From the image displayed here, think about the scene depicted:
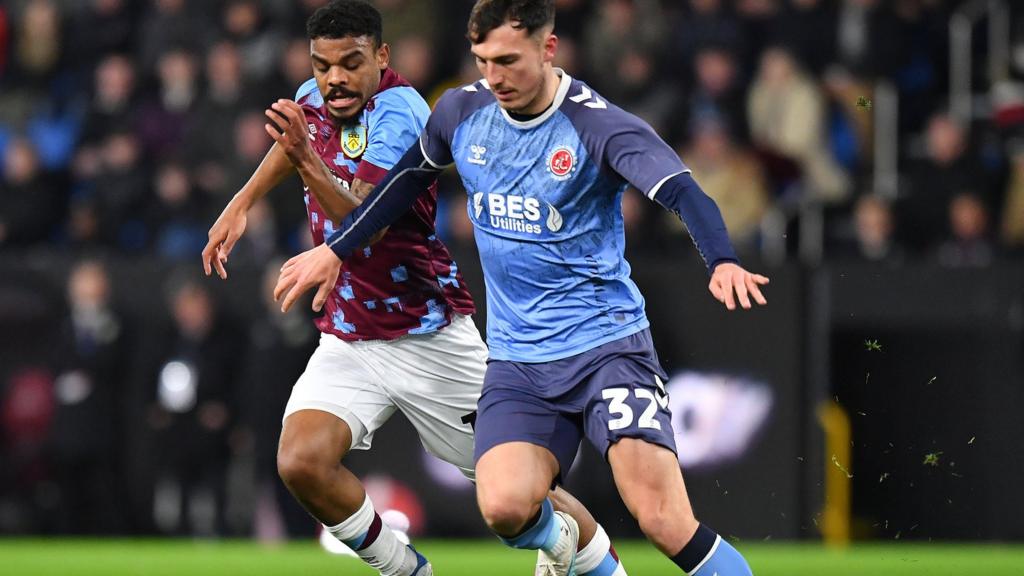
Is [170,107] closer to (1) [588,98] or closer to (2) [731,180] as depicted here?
(2) [731,180]

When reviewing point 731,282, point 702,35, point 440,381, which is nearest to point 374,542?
point 440,381

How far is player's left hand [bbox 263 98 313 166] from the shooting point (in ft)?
21.5

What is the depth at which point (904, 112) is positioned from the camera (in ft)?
45.3

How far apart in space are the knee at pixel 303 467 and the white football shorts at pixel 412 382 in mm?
268

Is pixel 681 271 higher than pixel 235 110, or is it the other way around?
pixel 235 110

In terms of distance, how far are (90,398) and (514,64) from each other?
6.84m

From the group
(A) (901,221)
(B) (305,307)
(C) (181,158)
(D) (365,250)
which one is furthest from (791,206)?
(D) (365,250)

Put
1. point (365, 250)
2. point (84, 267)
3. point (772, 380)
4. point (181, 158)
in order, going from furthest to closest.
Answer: point (181, 158), point (84, 267), point (772, 380), point (365, 250)

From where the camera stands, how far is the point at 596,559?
7.10 m

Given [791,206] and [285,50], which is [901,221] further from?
[285,50]

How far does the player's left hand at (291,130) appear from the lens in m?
6.55

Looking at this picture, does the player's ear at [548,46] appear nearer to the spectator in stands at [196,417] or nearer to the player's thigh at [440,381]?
the player's thigh at [440,381]

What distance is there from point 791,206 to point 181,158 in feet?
15.9

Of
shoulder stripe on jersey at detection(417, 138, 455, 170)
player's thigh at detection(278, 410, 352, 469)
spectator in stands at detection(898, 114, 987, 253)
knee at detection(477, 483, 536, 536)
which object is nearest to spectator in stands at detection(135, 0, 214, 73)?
spectator in stands at detection(898, 114, 987, 253)
